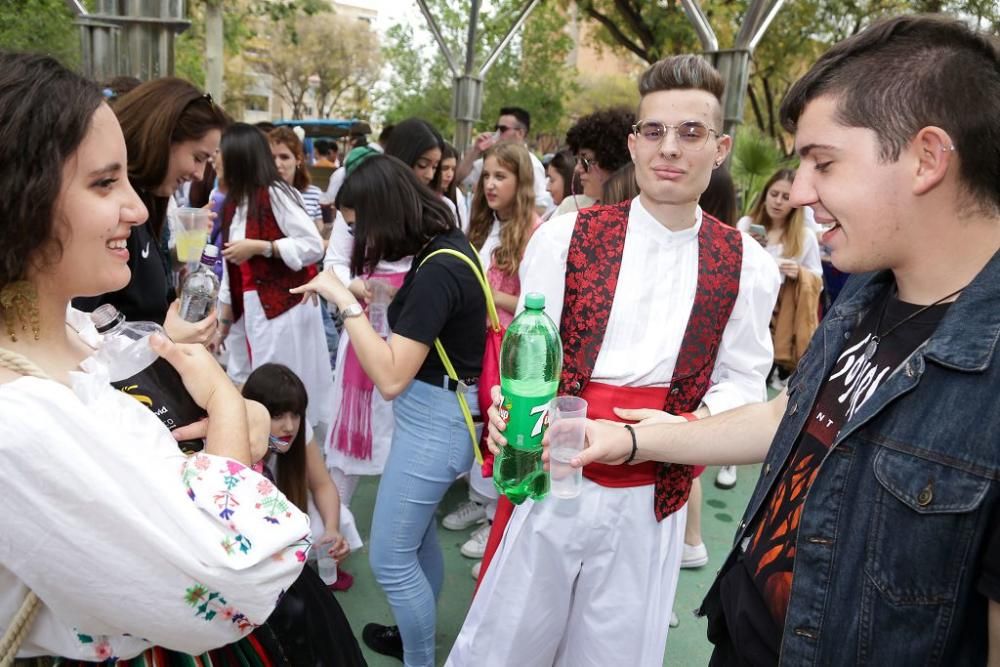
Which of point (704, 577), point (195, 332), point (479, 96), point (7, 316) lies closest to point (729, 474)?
point (704, 577)

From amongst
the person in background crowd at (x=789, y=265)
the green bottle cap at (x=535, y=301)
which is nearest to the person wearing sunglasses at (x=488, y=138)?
the person in background crowd at (x=789, y=265)

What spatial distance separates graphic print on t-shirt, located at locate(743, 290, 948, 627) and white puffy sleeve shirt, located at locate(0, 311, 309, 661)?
3.04ft

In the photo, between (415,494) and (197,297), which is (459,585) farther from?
(197,297)

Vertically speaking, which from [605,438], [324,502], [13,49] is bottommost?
[324,502]

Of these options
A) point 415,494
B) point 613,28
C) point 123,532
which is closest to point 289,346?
point 415,494

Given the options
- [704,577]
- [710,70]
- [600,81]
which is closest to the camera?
[710,70]

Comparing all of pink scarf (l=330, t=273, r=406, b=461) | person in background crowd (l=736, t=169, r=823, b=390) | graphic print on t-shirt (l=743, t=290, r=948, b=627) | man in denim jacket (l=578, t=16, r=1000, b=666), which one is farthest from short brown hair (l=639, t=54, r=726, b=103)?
person in background crowd (l=736, t=169, r=823, b=390)

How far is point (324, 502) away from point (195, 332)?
1361mm

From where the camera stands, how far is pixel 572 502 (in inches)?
80.3

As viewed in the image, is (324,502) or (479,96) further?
(479,96)

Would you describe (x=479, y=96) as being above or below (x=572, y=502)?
above

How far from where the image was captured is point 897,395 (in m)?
1.15

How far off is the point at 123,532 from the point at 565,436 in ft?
3.57

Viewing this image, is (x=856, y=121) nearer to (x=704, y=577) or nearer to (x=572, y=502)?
(x=572, y=502)
